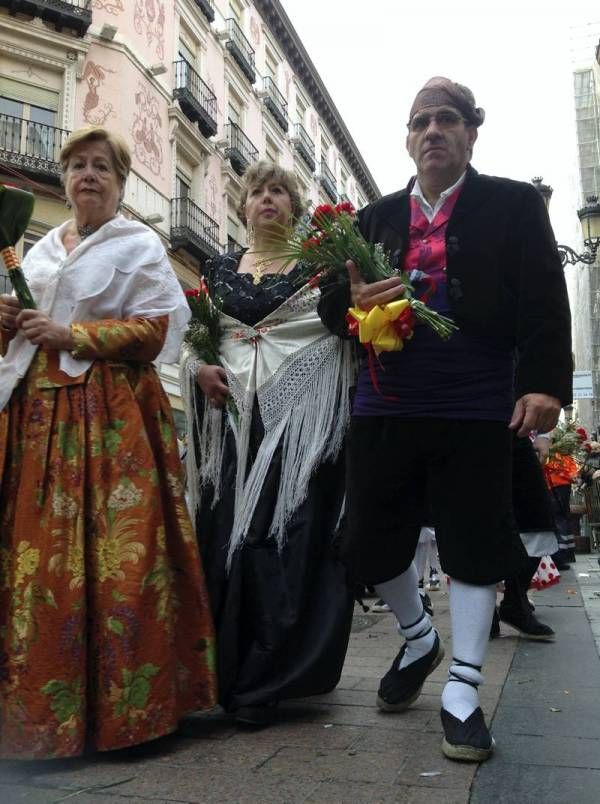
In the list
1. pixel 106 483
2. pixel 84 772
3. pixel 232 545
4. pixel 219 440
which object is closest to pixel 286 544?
pixel 232 545

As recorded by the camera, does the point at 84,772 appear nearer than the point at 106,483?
Yes

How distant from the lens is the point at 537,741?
222 cm

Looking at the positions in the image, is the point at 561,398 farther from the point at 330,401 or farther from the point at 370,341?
the point at 330,401

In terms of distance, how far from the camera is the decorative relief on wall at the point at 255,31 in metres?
26.5

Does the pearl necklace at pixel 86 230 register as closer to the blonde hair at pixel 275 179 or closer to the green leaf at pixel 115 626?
the blonde hair at pixel 275 179

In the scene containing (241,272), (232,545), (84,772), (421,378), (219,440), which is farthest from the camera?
(241,272)

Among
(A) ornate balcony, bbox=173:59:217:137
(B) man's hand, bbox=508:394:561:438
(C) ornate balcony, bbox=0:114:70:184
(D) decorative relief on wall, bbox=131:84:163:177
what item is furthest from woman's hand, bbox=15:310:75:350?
(A) ornate balcony, bbox=173:59:217:137

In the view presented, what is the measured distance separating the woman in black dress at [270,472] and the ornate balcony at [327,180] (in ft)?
101

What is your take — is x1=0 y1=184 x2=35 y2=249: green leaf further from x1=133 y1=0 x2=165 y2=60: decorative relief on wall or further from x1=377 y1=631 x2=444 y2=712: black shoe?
x1=133 y1=0 x2=165 y2=60: decorative relief on wall

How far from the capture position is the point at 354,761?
2.06m

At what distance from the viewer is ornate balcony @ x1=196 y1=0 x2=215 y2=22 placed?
22.2 m

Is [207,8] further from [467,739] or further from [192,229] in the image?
[467,739]

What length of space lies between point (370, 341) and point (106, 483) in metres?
0.87

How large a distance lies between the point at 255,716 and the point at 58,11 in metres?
18.3
